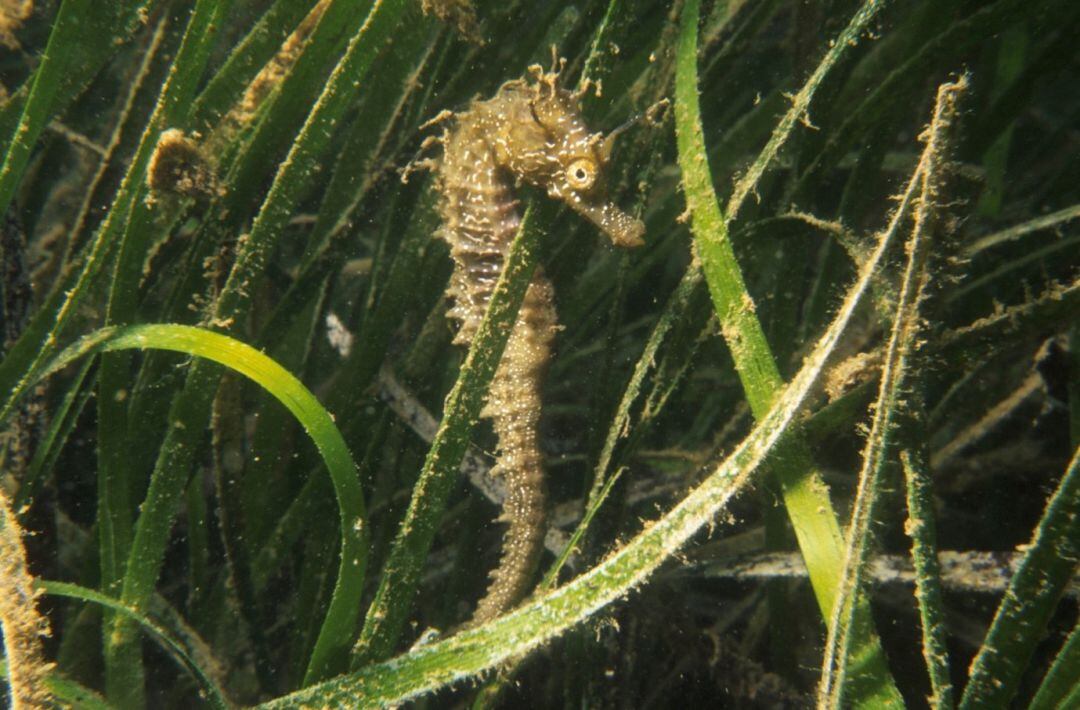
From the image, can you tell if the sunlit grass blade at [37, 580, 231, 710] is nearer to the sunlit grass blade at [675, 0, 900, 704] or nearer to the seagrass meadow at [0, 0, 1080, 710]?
the seagrass meadow at [0, 0, 1080, 710]

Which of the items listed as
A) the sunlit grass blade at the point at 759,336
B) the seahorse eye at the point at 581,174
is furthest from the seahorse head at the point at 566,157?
the sunlit grass blade at the point at 759,336

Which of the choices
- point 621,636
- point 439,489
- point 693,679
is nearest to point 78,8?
point 439,489

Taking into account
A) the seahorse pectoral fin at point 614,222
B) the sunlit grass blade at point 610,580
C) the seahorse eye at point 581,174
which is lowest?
the sunlit grass blade at point 610,580

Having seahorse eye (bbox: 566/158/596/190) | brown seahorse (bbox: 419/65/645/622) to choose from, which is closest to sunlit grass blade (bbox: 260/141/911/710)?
brown seahorse (bbox: 419/65/645/622)

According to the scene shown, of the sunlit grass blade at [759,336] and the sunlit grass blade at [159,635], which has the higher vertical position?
the sunlit grass blade at [759,336]

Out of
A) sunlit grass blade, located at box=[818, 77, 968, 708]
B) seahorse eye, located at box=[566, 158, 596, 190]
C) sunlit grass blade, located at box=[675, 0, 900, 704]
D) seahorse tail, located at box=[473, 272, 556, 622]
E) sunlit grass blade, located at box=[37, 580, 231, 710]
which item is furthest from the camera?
seahorse tail, located at box=[473, 272, 556, 622]

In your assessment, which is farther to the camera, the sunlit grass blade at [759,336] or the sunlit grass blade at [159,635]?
the sunlit grass blade at [159,635]

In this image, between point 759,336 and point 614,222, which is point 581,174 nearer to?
point 614,222

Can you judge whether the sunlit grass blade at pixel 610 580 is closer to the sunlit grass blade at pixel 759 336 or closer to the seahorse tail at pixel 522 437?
the sunlit grass blade at pixel 759 336
